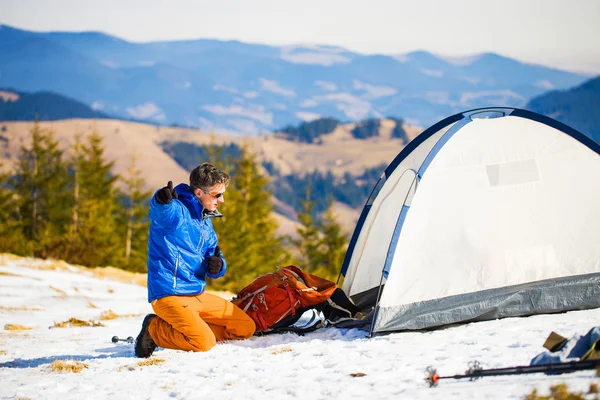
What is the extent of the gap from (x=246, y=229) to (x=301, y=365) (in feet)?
96.0

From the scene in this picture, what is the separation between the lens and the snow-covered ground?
4.83 meters

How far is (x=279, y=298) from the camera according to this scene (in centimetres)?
726

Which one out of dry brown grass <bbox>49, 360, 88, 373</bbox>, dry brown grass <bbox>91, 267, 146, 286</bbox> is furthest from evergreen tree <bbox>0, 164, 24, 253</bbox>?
dry brown grass <bbox>49, 360, 88, 373</bbox>

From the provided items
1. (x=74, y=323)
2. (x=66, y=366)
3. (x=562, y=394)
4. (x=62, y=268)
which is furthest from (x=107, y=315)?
(x=562, y=394)

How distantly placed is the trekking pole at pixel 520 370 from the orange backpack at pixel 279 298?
2573 mm

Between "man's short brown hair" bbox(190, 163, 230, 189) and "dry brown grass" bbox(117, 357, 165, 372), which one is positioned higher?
"man's short brown hair" bbox(190, 163, 230, 189)

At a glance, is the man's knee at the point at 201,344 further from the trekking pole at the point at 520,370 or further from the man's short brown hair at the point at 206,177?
the trekking pole at the point at 520,370

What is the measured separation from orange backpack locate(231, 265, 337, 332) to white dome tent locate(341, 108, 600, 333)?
75cm

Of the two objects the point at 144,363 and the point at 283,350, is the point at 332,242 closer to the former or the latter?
the point at 283,350

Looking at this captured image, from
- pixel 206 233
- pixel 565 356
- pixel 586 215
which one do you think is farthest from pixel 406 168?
pixel 565 356

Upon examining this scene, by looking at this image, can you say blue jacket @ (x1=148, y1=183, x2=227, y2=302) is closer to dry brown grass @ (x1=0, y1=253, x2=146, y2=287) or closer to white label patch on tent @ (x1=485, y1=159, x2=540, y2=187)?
white label patch on tent @ (x1=485, y1=159, x2=540, y2=187)

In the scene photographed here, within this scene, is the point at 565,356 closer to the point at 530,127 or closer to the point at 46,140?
the point at 530,127

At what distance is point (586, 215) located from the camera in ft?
24.4

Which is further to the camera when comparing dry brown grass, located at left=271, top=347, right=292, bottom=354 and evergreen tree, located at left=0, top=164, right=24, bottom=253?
evergreen tree, located at left=0, top=164, right=24, bottom=253
